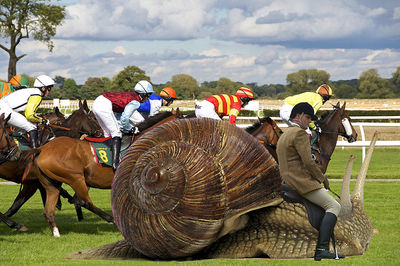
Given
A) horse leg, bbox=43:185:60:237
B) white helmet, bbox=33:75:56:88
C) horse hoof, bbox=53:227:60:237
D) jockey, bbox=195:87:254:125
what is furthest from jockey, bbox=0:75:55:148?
jockey, bbox=195:87:254:125

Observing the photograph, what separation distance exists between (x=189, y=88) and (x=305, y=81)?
81.0 ft

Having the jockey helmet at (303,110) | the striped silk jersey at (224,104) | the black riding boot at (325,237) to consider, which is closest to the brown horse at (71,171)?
the striped silk jersey at (224,104)

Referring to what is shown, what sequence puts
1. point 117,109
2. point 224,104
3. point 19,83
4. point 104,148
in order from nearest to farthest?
point 104,148
point 117,109
point 224,104
point 19,83

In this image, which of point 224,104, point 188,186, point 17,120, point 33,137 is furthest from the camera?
point 224,104

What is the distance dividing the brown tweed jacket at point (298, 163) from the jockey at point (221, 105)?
4219 mm

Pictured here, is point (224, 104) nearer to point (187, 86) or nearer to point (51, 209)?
point (51, 209)

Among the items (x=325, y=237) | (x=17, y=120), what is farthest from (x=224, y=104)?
(x=325, y=237)

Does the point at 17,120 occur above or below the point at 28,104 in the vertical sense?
below

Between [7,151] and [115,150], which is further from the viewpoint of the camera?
[115,150]

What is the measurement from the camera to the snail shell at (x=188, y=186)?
4.63 m

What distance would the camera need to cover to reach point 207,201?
4633 millimetres

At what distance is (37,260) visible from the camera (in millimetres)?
6027

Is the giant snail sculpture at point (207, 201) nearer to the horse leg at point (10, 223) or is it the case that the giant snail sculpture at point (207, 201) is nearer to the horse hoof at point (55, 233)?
the horse hoof at point (55, 233)

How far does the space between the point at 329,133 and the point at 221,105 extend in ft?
6.49
